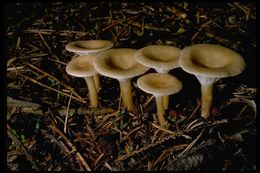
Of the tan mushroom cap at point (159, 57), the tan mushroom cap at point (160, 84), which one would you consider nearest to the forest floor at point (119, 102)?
the tan mushroom cap at point (160, 84)

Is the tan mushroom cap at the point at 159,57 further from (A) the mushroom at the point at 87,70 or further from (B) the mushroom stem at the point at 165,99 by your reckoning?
(A) the mushroom at the point at 87,70

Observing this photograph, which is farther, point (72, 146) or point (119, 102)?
point (119, 102)

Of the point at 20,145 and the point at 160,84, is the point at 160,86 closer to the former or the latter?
the point at 160,84

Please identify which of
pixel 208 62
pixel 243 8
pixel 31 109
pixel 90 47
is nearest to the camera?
pixel 208 62

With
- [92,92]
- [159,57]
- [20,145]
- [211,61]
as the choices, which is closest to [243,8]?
[211,61]

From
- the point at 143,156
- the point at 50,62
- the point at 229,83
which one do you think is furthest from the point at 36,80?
the point at 229,83

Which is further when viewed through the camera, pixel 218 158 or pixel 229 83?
pixel 229 83

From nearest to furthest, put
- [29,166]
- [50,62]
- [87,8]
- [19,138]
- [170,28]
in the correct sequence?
1. [29,166]
2. [19,138]
3. [50,62]
4. [170,28]
5. [87,8]

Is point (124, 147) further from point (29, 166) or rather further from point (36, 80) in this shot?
point (36, 80)
